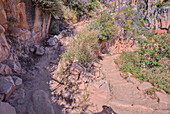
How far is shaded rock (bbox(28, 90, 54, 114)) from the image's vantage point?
2139 millimetres

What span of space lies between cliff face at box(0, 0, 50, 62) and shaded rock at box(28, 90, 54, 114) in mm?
1230

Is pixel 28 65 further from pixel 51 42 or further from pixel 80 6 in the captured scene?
pixel 80 6

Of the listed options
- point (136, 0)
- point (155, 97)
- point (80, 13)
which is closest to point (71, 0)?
point (80, 13)

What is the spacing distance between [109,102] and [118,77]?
1.76 meters

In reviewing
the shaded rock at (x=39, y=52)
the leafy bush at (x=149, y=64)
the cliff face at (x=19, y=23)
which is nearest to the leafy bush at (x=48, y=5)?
the cliff face at (x=19, y=23)

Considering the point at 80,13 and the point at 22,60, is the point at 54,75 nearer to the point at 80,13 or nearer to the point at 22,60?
the point at 22,60

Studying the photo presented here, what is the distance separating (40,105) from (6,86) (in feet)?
2.53

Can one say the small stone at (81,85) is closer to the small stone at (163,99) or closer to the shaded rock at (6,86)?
the shaded rock at (6,86)

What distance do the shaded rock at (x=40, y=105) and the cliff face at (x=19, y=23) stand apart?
123cm

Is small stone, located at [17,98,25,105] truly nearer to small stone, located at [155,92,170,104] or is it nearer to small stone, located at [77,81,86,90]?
small stone, located at [77,81,86,90]

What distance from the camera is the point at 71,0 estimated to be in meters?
8.07

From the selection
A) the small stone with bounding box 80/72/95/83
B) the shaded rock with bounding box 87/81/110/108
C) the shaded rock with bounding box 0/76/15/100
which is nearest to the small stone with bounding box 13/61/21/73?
the shaded rock with bounding box 0/76/15/100

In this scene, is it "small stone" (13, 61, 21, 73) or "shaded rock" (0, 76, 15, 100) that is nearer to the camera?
"shaded rock" (0, 76, 15, 100)

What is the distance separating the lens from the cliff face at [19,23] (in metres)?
2.73
